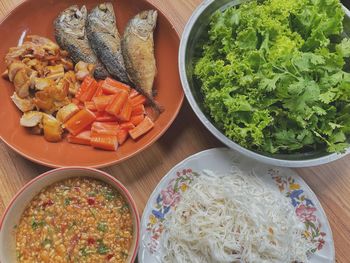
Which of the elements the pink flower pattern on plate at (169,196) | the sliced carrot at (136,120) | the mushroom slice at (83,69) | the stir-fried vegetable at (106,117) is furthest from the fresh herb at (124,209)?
the mushroom slice at (83,69)

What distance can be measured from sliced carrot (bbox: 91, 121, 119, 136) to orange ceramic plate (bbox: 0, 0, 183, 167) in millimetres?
83

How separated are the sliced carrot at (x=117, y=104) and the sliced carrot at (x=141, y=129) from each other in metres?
0.11

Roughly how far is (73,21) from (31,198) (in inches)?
33.5

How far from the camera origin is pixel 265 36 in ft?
6.46

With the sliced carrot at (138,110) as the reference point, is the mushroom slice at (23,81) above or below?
above

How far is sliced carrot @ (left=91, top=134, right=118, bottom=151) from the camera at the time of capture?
7.03ft

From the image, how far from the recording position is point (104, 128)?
86.0 inches

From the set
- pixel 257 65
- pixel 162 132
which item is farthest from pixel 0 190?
pixel 257 65

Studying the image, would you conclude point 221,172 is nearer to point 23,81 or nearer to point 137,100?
point 137,100

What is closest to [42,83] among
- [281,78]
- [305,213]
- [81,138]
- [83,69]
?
[83,69]

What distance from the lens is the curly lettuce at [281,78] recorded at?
1888 mm

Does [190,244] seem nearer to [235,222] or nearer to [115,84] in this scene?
[235,222]

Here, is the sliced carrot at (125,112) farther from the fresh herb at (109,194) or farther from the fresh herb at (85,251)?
the fresh herb at (85,251)

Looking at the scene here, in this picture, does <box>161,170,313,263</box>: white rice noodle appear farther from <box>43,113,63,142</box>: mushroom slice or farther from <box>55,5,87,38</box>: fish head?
<box>55,5,87,38</box>: fish head
